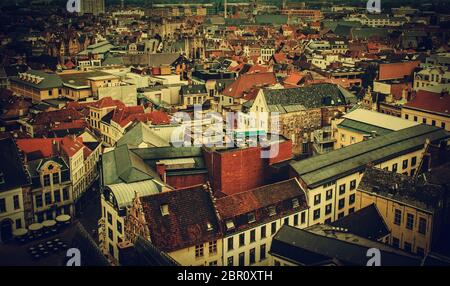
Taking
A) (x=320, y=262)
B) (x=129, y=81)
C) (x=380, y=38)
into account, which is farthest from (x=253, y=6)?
(x=320, y=262)

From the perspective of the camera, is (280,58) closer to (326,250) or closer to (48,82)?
(48,82)

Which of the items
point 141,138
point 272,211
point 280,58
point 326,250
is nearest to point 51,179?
point 141,138

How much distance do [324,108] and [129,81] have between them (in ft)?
51.0

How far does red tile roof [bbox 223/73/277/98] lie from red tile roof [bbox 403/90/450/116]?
37.6ft

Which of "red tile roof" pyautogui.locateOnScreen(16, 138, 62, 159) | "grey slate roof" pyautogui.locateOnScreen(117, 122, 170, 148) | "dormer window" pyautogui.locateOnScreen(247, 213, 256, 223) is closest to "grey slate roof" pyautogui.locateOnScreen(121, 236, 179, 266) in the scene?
"dormer window" pyautogui.locateOnScreen(247, 213, 256, 223)

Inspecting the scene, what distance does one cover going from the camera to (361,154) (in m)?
21.1

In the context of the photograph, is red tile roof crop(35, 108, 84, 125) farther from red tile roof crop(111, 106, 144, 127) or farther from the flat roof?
the flat roof

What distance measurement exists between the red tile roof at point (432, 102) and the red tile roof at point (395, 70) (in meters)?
11.4

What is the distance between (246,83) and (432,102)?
44.1 ft

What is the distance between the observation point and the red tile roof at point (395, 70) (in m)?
42.7

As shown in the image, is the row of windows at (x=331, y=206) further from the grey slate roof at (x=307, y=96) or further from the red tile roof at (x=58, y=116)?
the red tile roof at (x=58, y=116)

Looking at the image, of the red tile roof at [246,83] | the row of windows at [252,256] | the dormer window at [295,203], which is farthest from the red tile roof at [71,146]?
the red tile roof at [246,83]
